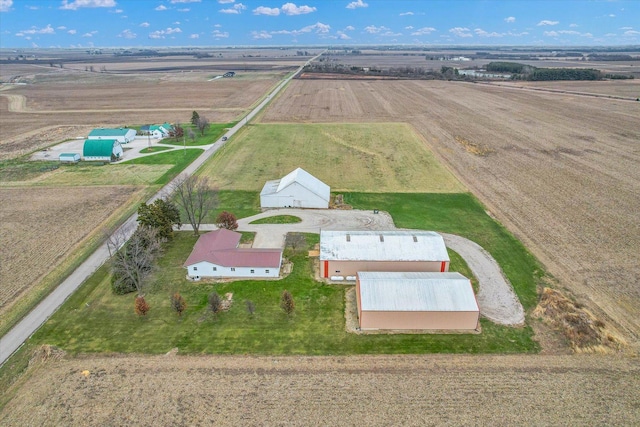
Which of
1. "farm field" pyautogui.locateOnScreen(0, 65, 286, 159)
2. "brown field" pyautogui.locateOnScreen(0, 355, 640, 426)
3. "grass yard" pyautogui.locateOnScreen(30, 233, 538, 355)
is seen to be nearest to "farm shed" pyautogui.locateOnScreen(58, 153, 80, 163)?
"farm field" pyautogui.locateOnScreen(0, 65, 286, 159)

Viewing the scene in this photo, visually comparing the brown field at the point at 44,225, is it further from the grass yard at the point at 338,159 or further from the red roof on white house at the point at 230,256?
the grass yard at the point at 338,159

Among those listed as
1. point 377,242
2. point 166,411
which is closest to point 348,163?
point 377,242

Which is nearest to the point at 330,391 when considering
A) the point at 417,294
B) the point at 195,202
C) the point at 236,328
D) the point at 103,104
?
the point at 236,328

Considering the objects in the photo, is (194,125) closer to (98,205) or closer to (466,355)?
(98,205)

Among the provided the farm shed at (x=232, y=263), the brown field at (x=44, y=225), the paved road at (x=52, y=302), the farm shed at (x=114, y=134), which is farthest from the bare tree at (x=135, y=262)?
the farm shed at (x=114, y=134)

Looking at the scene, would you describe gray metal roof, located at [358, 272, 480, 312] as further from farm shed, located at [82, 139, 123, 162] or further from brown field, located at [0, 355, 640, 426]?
farm shed, located at [82, 139, 123, 162]

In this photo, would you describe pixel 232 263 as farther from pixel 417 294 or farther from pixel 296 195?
pixel 417 294
